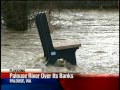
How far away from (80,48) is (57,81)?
657 cm

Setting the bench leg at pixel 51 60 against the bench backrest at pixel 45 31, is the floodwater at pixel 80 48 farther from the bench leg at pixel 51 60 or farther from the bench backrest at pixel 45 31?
the bench backrest at pixel 45 31

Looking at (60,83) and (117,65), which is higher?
(60,83)

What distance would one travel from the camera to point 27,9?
13.0 meters

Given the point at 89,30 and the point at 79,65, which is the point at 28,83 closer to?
the point at 79,65

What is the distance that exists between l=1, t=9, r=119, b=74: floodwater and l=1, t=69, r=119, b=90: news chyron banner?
12.6 ft

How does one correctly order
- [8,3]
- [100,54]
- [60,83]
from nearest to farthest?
[60,83], [100,54], [8,3]

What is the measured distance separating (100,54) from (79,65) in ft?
4.37

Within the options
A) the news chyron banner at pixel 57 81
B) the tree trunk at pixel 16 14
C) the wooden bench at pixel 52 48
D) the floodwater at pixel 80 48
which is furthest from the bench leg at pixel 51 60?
the tree trunk at pixel 16 14

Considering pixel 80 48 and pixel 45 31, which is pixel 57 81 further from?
pixel 80 48

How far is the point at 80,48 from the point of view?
9750mm

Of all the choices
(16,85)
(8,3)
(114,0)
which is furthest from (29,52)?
(114,0)

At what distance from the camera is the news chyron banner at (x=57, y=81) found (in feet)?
10.4

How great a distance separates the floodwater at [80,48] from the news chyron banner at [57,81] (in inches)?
151

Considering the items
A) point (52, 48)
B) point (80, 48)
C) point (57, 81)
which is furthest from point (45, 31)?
point (57, 81)
